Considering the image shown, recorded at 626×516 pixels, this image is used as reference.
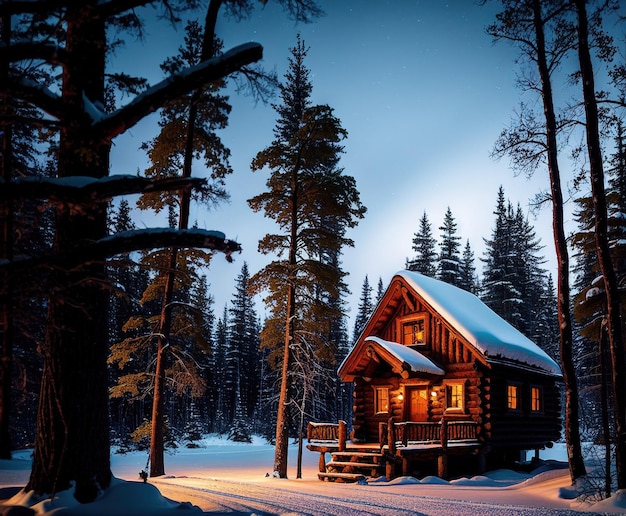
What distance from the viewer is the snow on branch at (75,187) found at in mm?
4961

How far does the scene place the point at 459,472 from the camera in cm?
2030

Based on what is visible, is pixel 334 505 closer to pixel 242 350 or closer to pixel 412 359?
pixel 412 359

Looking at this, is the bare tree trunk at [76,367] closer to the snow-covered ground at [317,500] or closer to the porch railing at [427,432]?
the snow-covered ground at [317,500]

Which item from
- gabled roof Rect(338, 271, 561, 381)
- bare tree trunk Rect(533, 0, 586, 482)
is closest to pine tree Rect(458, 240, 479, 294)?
gabled roof Rect(338, 271, 561, 381)

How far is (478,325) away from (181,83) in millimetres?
18505

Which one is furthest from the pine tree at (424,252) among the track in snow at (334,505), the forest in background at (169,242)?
the track in snow at (334,505)

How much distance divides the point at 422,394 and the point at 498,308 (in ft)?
66.7

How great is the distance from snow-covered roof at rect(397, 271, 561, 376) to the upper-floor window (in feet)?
3.95

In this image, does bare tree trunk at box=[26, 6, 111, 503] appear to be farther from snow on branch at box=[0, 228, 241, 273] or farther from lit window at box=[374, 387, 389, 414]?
lit window at box=[374, 387, 389, 414]

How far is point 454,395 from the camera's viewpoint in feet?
71.1

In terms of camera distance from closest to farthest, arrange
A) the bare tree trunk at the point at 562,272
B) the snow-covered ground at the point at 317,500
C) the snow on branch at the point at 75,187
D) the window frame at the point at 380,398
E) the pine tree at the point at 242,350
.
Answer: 1. the snow on branch at the point at 75,187
2. the snow-covered ground at the point at 317,500
3. the bare tree trunk at the point at 562,272
4. the window frame at the point at 380,398
5. the pine tree at the point at 242,350

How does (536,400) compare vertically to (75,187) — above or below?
below

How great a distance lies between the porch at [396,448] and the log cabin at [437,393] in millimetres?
36

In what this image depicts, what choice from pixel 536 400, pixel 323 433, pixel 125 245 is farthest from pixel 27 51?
pixel 536 400
